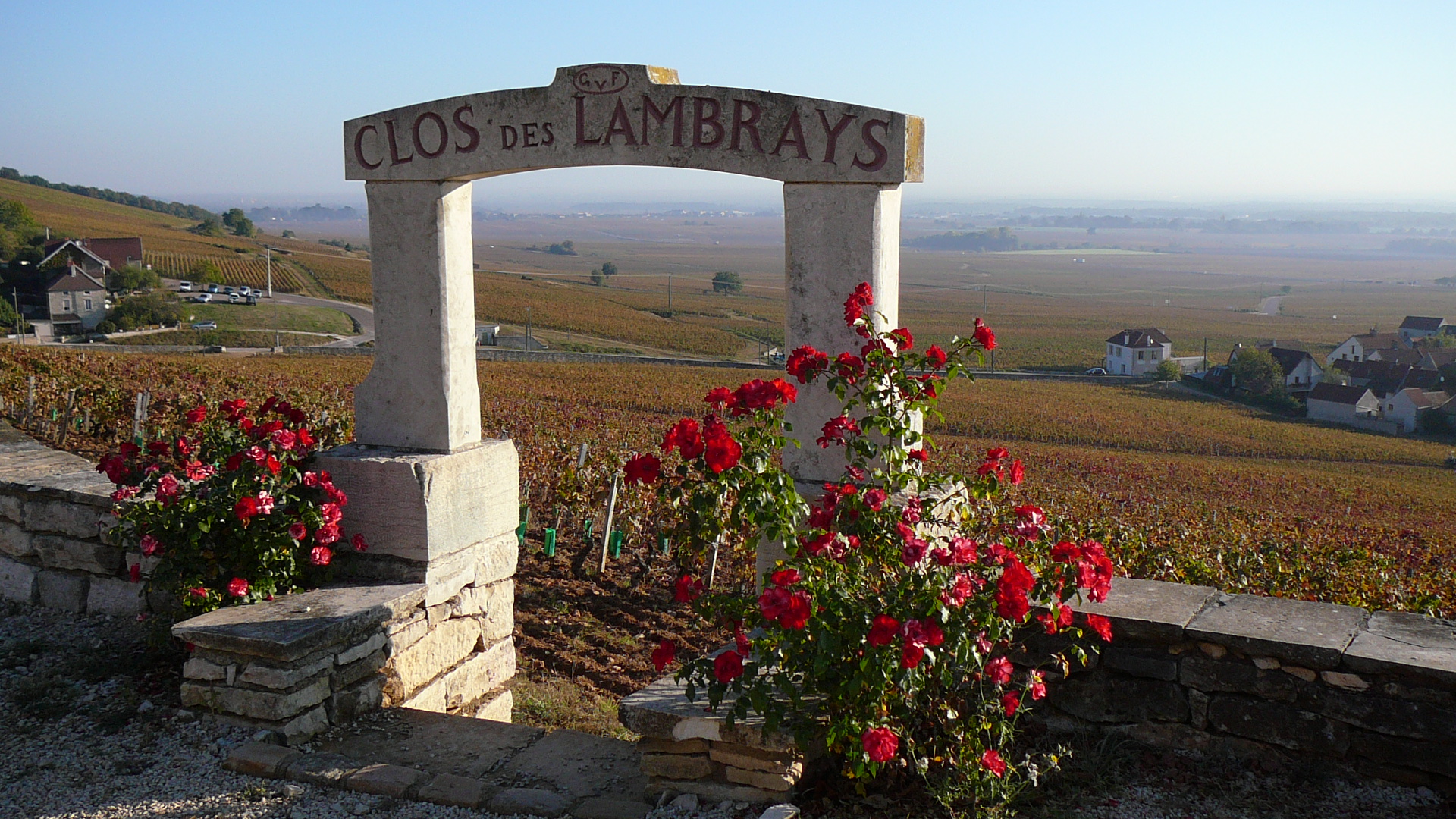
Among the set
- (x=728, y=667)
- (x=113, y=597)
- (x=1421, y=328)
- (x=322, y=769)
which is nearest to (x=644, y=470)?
(x=728, y=667)

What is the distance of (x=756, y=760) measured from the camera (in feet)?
11.0

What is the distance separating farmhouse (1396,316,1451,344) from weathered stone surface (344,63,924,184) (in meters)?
89.1

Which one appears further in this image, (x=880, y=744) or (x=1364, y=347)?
(x=1364, y=347)

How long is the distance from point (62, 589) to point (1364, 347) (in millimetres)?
76778

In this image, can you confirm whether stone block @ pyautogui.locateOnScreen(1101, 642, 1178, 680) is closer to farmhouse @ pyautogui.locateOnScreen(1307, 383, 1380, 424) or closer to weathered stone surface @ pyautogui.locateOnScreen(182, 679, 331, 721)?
weathered stone surface @ pyautogui.locateOnScreen(182, 679, 331, 721)

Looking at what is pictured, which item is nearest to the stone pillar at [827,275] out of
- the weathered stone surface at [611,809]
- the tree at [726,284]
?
the weathered stone surface at [611,809]

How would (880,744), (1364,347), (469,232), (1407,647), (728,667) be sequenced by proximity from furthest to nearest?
(1364,347) → (469,232) → (1407,647) → (728,667) → (880,744)

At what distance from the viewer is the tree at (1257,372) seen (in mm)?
55906

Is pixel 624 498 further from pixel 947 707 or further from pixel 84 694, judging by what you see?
pixel 947 707

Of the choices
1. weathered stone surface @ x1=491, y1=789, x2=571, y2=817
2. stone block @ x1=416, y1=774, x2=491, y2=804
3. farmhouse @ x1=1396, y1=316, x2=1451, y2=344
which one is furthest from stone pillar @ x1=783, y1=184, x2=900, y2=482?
farmhouse @ x1=1396, y1=316, x2=1451, y2=344

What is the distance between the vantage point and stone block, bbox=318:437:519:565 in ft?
15.8

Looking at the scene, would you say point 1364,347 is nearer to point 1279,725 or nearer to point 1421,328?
point 1421,328

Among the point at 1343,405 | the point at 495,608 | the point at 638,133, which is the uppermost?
the point at 638,133

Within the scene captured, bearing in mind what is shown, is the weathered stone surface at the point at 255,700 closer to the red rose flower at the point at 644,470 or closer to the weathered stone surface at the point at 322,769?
the weathered stone surface at the point at 322,769
